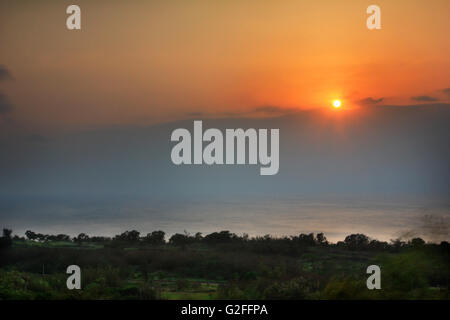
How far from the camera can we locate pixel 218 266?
1239 cm

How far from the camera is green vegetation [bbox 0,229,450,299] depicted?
37.3ft

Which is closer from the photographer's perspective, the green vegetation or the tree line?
the green vegetation

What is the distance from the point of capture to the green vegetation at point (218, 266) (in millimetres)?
11367

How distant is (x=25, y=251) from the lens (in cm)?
1274

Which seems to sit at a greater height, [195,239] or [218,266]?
[195,239]

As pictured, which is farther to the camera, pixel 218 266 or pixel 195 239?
pixel 195 239

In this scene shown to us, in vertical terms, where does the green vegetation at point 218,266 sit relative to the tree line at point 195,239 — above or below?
below

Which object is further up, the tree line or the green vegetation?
the tree line

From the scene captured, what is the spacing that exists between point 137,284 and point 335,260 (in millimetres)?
4105

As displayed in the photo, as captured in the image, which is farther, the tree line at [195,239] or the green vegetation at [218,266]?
the tree line at [195,239]
